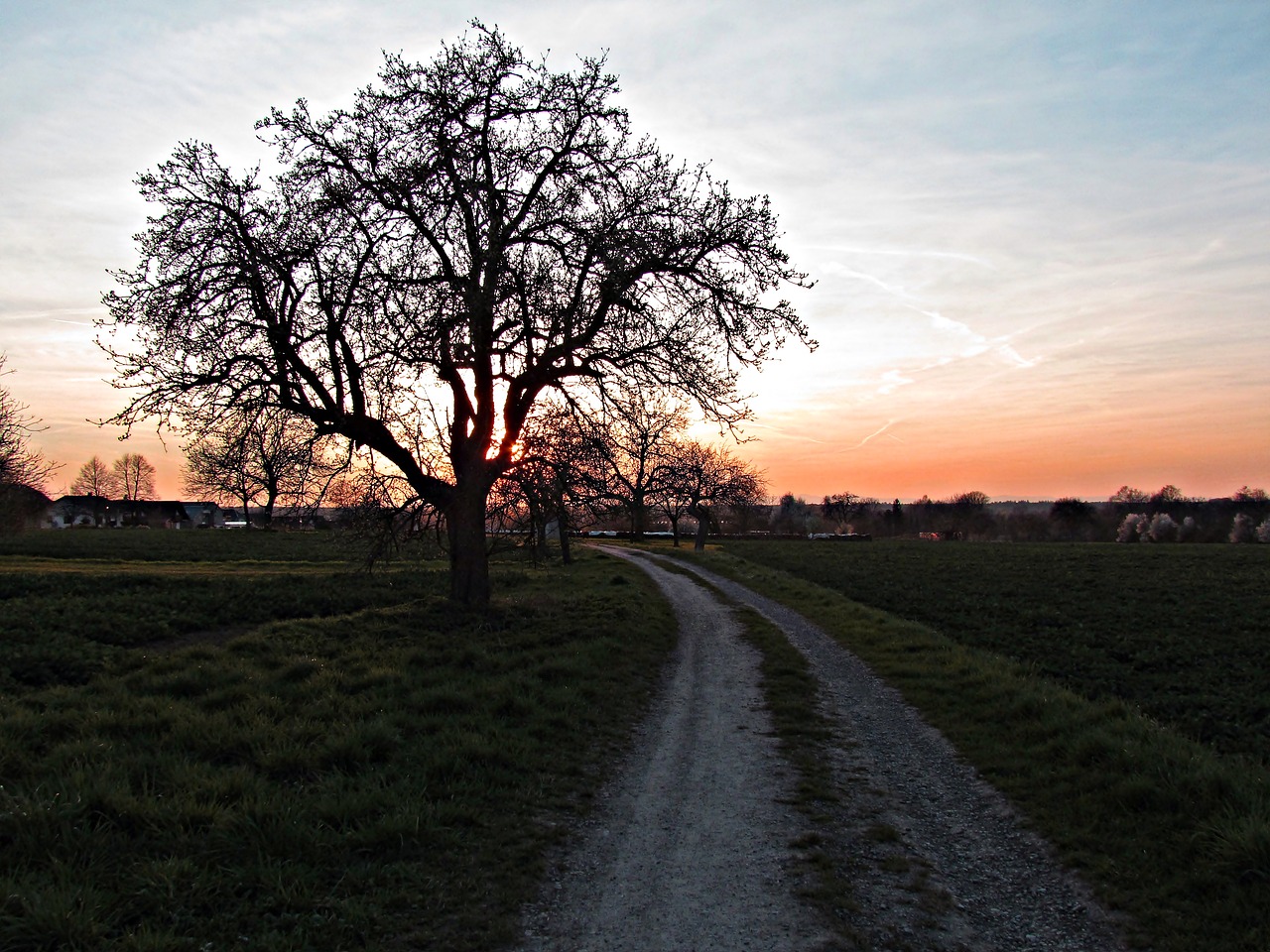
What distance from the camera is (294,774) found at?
714 cm

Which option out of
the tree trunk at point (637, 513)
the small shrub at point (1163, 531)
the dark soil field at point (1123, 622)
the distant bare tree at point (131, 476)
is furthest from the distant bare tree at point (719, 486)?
the distant bare tree at point (131, 476)

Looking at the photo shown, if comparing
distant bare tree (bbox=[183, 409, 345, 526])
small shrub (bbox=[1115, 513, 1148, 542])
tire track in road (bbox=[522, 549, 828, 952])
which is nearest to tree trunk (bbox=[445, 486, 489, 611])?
distant bare tree (bbox=[183, 409, 345, 526])

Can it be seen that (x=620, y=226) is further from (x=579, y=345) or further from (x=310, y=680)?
(x=310, y=680)

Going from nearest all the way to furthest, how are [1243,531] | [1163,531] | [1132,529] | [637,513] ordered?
1. [637,513]
2. [1243,531]
3. [1163,531]
4. [1132,529]

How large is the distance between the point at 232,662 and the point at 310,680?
227 cm

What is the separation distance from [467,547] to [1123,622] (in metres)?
19.5

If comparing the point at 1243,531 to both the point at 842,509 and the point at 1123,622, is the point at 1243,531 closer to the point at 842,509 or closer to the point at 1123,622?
the point at 842,509

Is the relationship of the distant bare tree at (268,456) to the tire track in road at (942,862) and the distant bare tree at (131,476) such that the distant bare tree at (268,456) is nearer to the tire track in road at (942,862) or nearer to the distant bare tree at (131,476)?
the tire track in road at (942,862)

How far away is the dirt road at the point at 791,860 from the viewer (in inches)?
187

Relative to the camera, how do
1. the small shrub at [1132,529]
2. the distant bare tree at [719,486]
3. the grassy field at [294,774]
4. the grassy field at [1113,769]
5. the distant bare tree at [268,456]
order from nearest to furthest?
1. the grassy field at [294,774]
2. the grassy field at [1113,769]
3. the distant bare tree at [268,456]
4. the distant bare tree at [719,486]
5. the small shrub at [1132,529]

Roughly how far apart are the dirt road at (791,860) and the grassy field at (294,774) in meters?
0.53

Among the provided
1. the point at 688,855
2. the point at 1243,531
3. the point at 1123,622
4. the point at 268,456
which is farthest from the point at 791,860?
the point at 1243,531

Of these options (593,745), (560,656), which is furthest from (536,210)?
(593,745)

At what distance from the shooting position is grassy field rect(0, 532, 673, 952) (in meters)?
4.69
